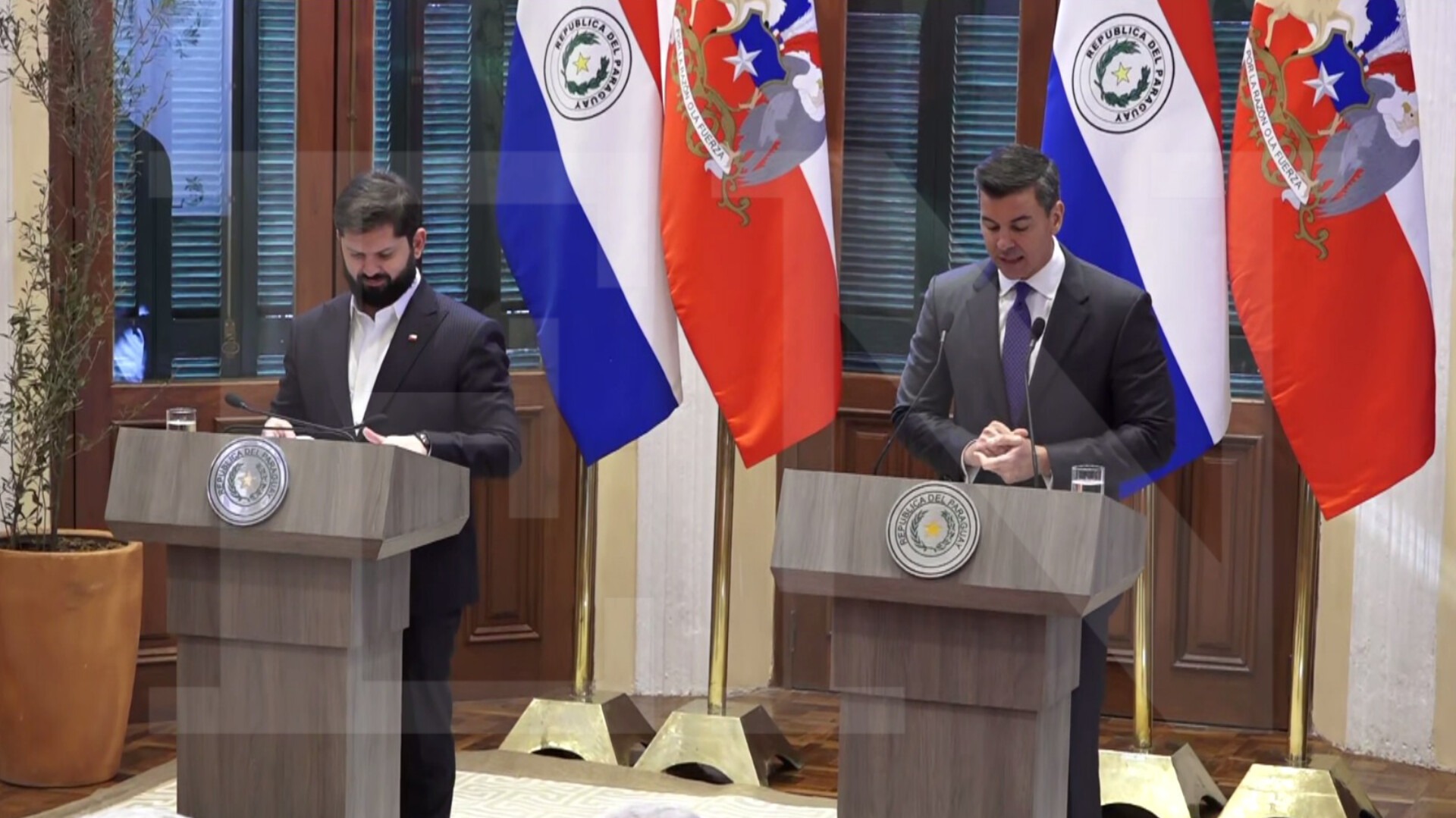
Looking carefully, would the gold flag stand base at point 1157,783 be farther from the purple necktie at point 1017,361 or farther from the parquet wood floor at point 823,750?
the purple necktie at point 1017,361

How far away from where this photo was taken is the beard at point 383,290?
351 centimetres

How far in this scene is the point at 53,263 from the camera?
4.84m

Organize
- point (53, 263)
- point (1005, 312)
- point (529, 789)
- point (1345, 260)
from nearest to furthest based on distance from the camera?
point (1005, 312) < point (1345, 260) < point (529, 789) < point (53, 263)

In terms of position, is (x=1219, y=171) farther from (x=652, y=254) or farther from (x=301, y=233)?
(x=301, y=233)

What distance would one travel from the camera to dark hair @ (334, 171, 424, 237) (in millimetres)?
3443

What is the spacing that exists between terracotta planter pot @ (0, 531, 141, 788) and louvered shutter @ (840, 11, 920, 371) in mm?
1906

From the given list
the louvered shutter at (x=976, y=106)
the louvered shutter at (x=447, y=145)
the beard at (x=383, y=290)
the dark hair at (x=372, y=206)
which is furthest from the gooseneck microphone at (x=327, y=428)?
the louvered shutter at (x=976, y=106)

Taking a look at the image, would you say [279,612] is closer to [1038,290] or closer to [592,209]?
[1038,290]

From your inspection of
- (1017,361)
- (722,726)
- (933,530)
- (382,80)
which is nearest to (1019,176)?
(1017,361)

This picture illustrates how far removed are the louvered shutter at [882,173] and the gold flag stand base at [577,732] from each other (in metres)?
1.18

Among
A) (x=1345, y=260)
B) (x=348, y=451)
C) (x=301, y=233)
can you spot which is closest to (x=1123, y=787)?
(x=1345, y=260)

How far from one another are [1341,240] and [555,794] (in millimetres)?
2124

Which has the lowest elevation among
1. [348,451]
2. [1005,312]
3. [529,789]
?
[529,789]

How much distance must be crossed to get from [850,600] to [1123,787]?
5.55 ft
